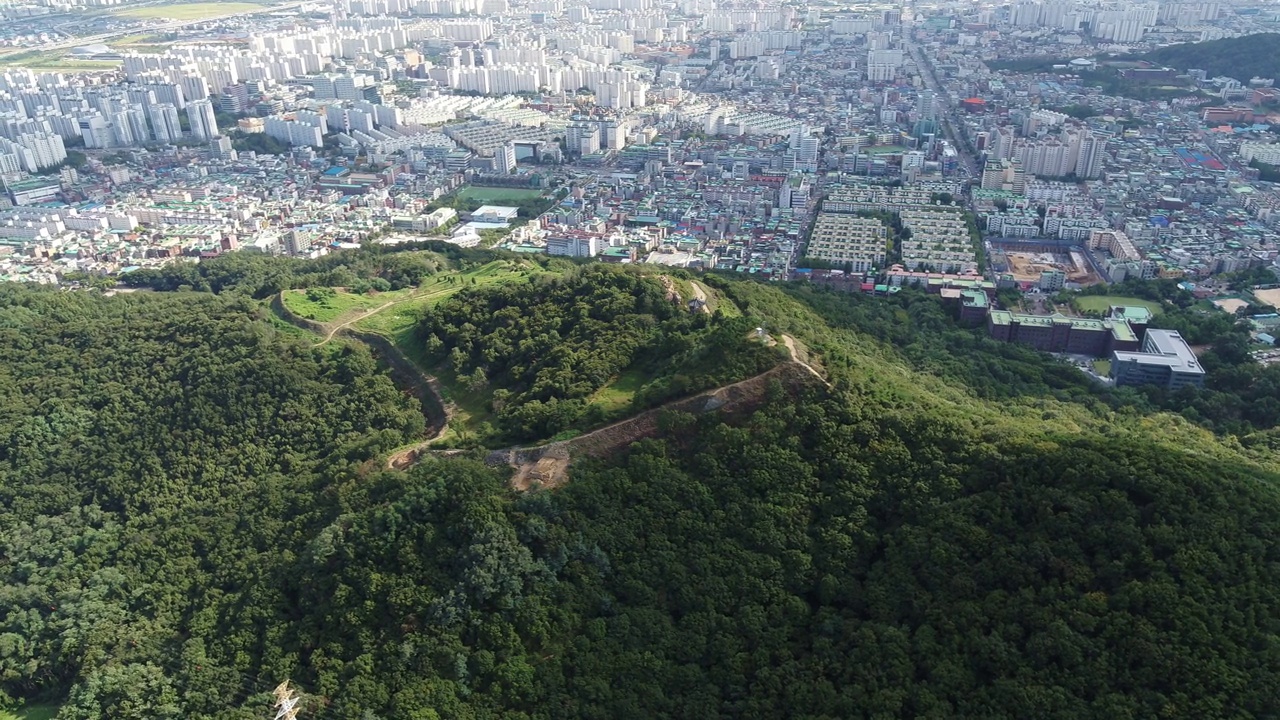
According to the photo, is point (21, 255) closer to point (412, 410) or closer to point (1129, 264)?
point (412, 410)

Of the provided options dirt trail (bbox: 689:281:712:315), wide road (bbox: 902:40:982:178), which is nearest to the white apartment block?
wide road (bbox: 902:40:982:178)

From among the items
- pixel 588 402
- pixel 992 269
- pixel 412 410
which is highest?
pixel 588 402

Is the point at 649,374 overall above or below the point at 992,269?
above

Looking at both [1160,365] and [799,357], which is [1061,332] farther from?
[799,357]

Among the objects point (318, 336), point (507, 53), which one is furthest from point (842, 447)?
point (507, 53)

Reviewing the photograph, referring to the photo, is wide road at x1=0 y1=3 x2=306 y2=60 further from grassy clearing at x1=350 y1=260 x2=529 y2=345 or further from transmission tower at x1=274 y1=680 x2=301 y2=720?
transmission tower at x1=274 y1=680 x2=301 y2=720
